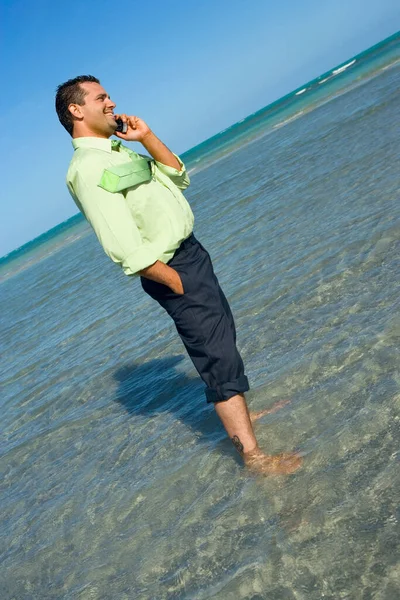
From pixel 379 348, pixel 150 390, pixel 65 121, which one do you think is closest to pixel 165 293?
pixel 65 121

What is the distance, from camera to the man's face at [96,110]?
3666 millimetres

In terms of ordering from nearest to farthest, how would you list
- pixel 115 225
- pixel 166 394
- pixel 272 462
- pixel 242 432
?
pixel 115 225 < pixel 272 462 < pixel 242 432 < pixel 166 394

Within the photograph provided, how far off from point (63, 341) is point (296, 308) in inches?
185

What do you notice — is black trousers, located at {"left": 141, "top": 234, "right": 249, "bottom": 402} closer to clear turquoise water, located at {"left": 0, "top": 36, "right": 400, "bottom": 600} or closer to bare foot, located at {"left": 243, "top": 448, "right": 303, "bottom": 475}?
bare foot, located at {"left": 243, "top": 448, "right": 303, "bottom": 475}

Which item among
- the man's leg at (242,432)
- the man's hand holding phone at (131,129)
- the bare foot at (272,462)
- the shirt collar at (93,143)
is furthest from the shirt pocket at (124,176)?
the bare foot at (272,462)

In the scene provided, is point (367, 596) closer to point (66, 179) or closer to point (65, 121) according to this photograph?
point (66, 179)

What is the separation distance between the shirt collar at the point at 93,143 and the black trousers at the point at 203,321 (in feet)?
2.42

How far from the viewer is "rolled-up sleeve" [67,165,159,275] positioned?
3.38 metres

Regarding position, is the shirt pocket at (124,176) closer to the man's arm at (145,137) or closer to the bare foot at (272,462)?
the man's arm at (145,137)

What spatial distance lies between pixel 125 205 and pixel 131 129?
74 centimetres

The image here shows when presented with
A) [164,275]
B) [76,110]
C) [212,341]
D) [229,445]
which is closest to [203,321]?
[212,341]

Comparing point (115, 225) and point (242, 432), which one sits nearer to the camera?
point (115, 225)

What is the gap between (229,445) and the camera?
13.9ft

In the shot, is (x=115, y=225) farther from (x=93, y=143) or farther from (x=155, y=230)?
(x=93, y=143)
